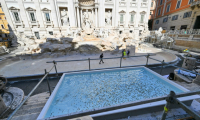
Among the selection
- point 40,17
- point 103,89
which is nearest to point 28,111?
point 103,89

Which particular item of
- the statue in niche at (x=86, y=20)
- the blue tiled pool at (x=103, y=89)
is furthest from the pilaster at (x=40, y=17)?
the blue tiled pool at (x=103, y=89)

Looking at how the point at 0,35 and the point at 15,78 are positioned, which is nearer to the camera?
the point at 15,78

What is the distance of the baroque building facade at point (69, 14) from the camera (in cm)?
1903

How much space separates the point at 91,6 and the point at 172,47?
20409mm

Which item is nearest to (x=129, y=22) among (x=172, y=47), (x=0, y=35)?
(x=172, y=47)

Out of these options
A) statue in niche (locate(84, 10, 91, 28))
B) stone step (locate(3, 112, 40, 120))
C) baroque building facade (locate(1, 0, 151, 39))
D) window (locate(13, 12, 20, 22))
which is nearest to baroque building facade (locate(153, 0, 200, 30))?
baroque building facade (locate(1, 0, 151, 39))

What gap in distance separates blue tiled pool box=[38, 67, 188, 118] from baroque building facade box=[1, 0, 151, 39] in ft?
51.6

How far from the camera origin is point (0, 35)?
23.6m

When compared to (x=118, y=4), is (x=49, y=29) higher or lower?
lower

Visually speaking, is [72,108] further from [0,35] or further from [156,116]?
[0,35]

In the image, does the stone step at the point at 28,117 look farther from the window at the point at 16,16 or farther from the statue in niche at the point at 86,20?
the window at the point at 16,16

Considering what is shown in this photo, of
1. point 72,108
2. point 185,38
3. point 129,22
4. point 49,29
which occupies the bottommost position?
point 72,108

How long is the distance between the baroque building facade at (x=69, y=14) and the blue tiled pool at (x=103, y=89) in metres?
15.7

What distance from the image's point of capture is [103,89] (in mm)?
4176
